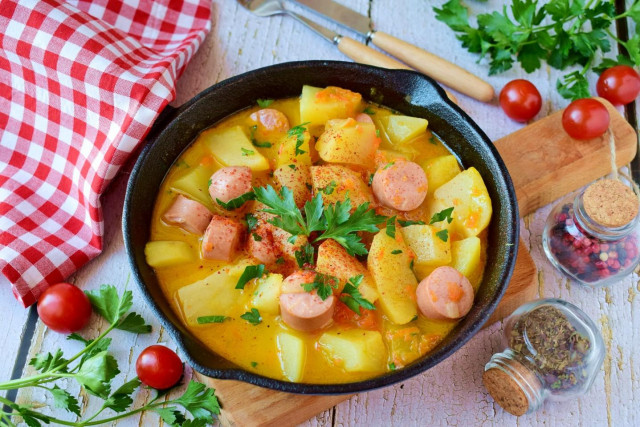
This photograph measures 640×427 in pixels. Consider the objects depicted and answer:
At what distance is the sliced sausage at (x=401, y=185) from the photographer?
3.26 m

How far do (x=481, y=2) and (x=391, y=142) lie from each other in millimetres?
1575

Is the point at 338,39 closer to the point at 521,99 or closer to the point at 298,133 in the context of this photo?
the point at 298,133

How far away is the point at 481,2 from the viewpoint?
4.55 metres

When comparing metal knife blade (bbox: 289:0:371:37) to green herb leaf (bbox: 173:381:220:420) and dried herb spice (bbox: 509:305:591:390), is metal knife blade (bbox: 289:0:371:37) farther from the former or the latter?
green herb leaf (bbox: 173:381:220:420)

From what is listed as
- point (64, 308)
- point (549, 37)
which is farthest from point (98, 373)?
point (549, 37)

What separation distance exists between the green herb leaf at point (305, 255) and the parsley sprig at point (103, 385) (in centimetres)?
77

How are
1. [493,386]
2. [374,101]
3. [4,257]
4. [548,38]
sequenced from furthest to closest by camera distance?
[548,38]
[374,101]
[4,257]
[493,386]

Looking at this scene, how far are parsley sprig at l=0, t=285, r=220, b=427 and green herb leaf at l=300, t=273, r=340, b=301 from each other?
29.3 inches

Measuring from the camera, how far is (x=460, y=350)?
355cm

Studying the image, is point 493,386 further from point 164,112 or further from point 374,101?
point 164,112

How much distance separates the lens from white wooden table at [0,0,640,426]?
343 cm

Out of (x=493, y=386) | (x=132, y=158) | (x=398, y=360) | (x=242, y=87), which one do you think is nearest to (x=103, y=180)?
(x=132, y=158)

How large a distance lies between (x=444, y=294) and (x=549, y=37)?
2.08 m

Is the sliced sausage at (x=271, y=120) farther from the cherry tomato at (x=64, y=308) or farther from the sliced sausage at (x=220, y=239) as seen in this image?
the cherry tomato at (x=64, y=308)
